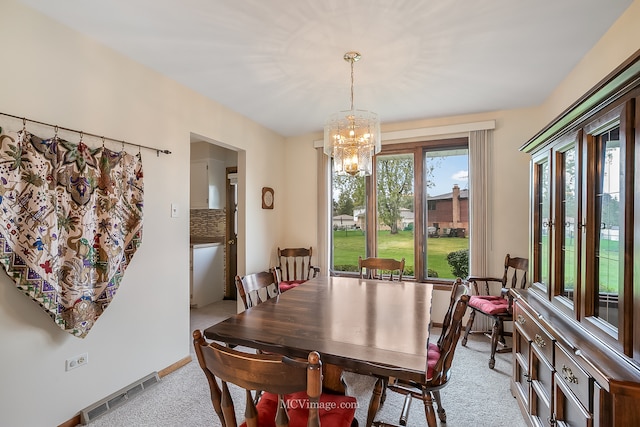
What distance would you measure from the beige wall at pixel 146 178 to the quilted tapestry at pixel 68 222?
0.38 ft

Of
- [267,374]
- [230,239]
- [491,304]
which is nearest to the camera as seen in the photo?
[267,374]

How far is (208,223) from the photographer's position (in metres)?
5.12

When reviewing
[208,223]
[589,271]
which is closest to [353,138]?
[589,271]

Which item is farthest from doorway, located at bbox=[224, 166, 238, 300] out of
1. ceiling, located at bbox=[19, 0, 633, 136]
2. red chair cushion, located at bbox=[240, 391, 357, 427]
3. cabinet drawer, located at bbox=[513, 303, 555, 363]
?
cabinet drawer, located at bbox=[513, 303, 555, 363]

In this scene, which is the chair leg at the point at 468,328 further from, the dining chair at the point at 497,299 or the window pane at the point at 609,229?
the window pane at the point at 609,229

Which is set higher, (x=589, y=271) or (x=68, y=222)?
(x=68, y=222)

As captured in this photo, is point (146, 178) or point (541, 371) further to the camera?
point (146, 178)

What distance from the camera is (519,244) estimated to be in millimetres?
3379

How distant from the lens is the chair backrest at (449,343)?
1.46 meters

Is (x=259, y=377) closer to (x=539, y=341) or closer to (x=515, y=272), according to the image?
(x=539, y=341)

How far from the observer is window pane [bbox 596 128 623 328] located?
3.86 ft

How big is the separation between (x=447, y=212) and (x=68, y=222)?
147 inches

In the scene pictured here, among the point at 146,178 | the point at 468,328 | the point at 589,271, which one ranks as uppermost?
the point at 146,178

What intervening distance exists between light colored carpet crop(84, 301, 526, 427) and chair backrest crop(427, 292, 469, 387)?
64 centimetres
